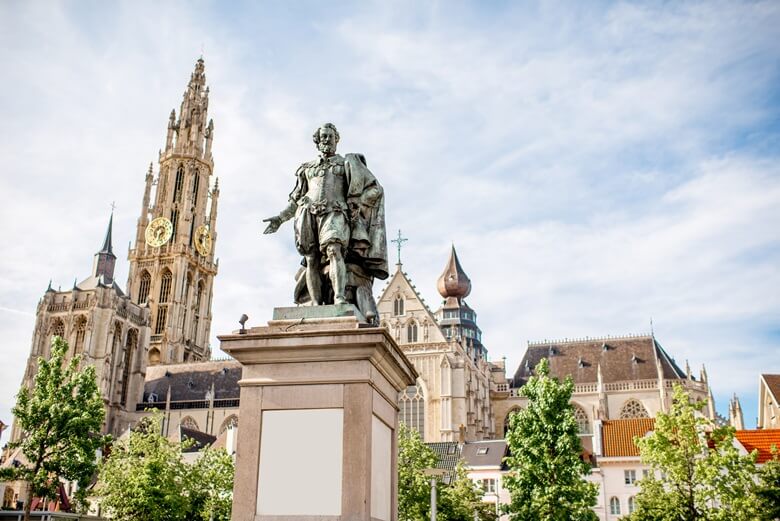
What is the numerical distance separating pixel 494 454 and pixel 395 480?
36.2 m

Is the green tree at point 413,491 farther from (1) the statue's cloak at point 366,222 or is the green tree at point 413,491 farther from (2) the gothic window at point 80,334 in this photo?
(2) the gothic window at point 80,334

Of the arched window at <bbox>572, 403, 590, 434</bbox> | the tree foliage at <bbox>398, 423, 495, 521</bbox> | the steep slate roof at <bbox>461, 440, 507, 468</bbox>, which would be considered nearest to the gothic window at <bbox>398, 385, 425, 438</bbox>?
the steep slate roof at <bbox>461, 440, 507, 468</bbox>

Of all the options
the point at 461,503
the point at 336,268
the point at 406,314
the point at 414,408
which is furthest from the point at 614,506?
the point at 336,268

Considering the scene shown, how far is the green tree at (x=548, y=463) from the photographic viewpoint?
2412 centimetres

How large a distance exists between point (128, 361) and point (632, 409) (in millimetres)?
45762

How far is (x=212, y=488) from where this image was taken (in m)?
28.1

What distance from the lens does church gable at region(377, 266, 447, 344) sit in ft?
158

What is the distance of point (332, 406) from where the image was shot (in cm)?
597

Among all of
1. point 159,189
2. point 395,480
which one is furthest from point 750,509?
point 159,189

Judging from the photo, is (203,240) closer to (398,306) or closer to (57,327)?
(57,327)

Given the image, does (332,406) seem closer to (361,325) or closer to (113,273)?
(361,325)

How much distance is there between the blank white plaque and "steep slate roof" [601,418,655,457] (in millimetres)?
34735

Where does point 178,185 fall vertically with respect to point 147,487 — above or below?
above

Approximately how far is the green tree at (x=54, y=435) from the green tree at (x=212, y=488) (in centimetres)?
378
